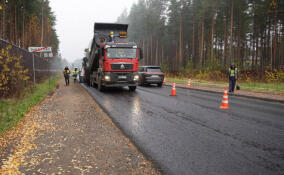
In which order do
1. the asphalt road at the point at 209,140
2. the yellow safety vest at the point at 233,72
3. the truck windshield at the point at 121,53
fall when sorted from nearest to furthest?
the asphalt road at the point at 209,140
the truck windshield at the point at 121,53
the yellow safety vest at the point at 233,72

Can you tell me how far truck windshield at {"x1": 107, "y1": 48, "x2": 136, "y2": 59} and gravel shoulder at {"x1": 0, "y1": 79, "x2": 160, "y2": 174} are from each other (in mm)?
8350

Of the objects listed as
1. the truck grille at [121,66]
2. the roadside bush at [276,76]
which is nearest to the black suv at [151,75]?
the truck grille at [121,66]

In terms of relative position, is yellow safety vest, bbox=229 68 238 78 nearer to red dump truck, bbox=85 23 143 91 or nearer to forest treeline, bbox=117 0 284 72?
forest treeline, bbox=117 0 284 72

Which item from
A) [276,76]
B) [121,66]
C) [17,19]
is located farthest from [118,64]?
[17,19]

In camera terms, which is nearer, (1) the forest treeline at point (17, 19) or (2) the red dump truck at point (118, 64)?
(2) the red dump truck at point (118, 64)

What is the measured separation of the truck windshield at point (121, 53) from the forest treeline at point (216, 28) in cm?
1177

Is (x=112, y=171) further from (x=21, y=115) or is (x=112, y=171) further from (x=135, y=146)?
(x=21, y=115)

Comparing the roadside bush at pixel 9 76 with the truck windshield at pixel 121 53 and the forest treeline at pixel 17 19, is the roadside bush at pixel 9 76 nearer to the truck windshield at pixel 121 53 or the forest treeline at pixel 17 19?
the truck windshield at pixel 121 53

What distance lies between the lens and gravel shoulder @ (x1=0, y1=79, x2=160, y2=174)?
339 centimetres

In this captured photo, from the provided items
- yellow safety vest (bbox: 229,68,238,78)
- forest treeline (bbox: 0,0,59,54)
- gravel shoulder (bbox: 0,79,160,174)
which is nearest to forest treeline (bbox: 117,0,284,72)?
yellow safety vest (bbox: 229,68,238,78)

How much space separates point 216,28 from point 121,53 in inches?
1323

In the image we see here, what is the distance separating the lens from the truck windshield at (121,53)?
1442cm

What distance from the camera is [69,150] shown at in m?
4.18

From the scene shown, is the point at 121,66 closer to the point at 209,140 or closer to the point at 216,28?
the point at 209,140
